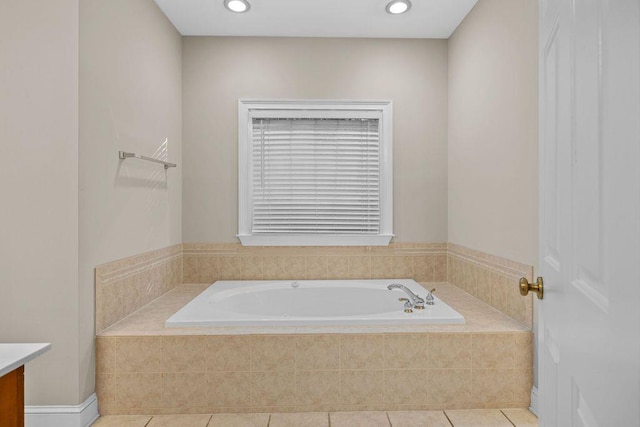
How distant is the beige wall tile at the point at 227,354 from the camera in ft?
6.49

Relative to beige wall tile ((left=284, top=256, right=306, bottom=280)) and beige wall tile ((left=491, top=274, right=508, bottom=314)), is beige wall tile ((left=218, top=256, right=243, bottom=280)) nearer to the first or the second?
beige wall tile ((left=284, top=256, right=306, bottom=280))

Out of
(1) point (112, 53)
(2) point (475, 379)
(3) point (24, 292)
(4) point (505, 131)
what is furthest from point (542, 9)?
(3) point (24, 292)

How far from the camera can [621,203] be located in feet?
1.95

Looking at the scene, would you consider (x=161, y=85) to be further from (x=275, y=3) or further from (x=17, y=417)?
(x=17, y=417)

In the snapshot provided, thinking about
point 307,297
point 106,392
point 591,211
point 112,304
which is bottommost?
point 106,392

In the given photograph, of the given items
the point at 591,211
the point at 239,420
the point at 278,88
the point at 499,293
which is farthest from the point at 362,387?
the point at 278,88

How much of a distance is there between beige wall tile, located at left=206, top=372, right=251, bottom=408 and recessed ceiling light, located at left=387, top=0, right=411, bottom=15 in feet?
8.15

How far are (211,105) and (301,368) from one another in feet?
7.10

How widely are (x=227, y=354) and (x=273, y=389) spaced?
0.97 ft

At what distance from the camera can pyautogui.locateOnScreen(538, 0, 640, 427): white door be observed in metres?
0.57

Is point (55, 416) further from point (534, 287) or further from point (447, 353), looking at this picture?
point (534, 287)

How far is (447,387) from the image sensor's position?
78.9 inches

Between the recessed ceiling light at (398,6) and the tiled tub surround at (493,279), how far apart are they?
5.77 ft

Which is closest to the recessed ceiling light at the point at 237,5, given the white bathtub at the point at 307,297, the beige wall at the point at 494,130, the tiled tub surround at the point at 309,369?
the beige wall at the point at 494,130
